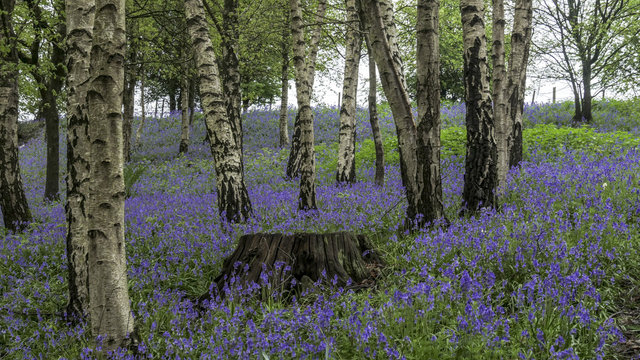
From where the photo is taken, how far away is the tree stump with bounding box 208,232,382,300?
487 centimetres

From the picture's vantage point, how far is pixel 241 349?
3186 millimetres

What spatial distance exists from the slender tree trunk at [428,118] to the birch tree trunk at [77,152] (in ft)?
14.3

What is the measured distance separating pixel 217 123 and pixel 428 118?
3.85 m

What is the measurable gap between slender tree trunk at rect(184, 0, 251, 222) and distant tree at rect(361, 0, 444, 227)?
306cm

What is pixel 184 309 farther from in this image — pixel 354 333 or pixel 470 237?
pixel 470 237

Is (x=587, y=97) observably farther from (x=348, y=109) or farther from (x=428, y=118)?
(x=428, y=118)

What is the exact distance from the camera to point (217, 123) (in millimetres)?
7648

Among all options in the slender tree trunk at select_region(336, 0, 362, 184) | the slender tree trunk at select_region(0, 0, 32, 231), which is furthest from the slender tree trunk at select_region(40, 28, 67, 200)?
the slender tree trunk at select_region(336, 0, 362, 184)

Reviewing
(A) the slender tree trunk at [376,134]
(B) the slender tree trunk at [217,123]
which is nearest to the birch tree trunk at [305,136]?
(B) the slender tree trunk at [217,123]

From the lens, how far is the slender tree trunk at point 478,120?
650cm

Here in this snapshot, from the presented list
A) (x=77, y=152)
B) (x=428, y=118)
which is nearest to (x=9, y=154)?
(x=77, y=152)

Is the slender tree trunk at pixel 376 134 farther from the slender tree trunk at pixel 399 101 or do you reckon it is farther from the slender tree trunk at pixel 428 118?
the slender tree trunk at pixel 428 118

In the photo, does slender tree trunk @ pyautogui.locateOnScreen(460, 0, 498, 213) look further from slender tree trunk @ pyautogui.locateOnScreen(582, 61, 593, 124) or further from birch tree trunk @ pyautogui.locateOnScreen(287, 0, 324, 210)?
slender tree trunk @ pyautogui.locateOnScreen(582, 61, 593, 124)

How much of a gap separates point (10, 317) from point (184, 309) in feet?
6.94
